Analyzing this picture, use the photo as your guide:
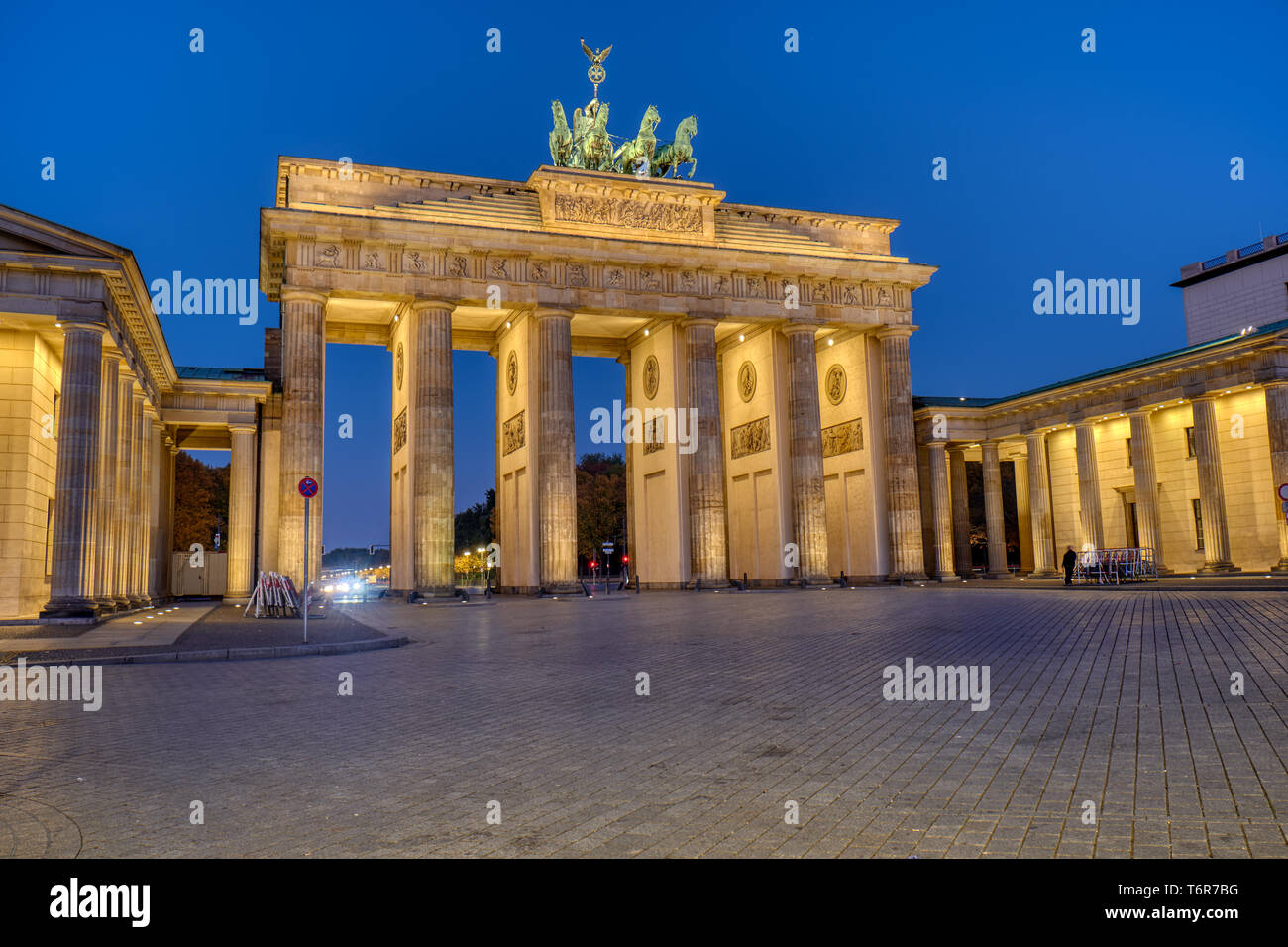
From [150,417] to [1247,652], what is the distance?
3570 cm

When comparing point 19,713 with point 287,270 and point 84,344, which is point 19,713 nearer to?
point 84,344

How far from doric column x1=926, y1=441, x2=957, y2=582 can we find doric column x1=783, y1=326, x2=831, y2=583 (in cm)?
724

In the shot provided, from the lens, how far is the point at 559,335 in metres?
41.6

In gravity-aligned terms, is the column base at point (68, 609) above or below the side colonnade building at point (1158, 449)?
below

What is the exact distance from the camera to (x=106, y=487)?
25.7 m

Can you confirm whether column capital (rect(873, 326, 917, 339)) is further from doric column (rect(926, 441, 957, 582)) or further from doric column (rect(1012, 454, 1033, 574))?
doric column (rect(1012, 454, 1033, 574))

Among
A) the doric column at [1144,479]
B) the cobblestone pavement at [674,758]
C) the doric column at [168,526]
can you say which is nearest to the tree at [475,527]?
the doric column at [168,526]

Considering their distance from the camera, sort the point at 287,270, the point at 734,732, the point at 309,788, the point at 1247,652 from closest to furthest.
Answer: the point at 309,788 → the point at 734,732 → the point at 1247,652 → the point at 287,270

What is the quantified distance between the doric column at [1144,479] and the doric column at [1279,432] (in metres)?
5.80

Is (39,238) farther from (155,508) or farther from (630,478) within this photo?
(630,478)

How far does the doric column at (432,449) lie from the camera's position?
3828 cm

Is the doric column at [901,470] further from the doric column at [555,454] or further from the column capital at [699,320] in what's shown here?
the doric column at [555,454]
